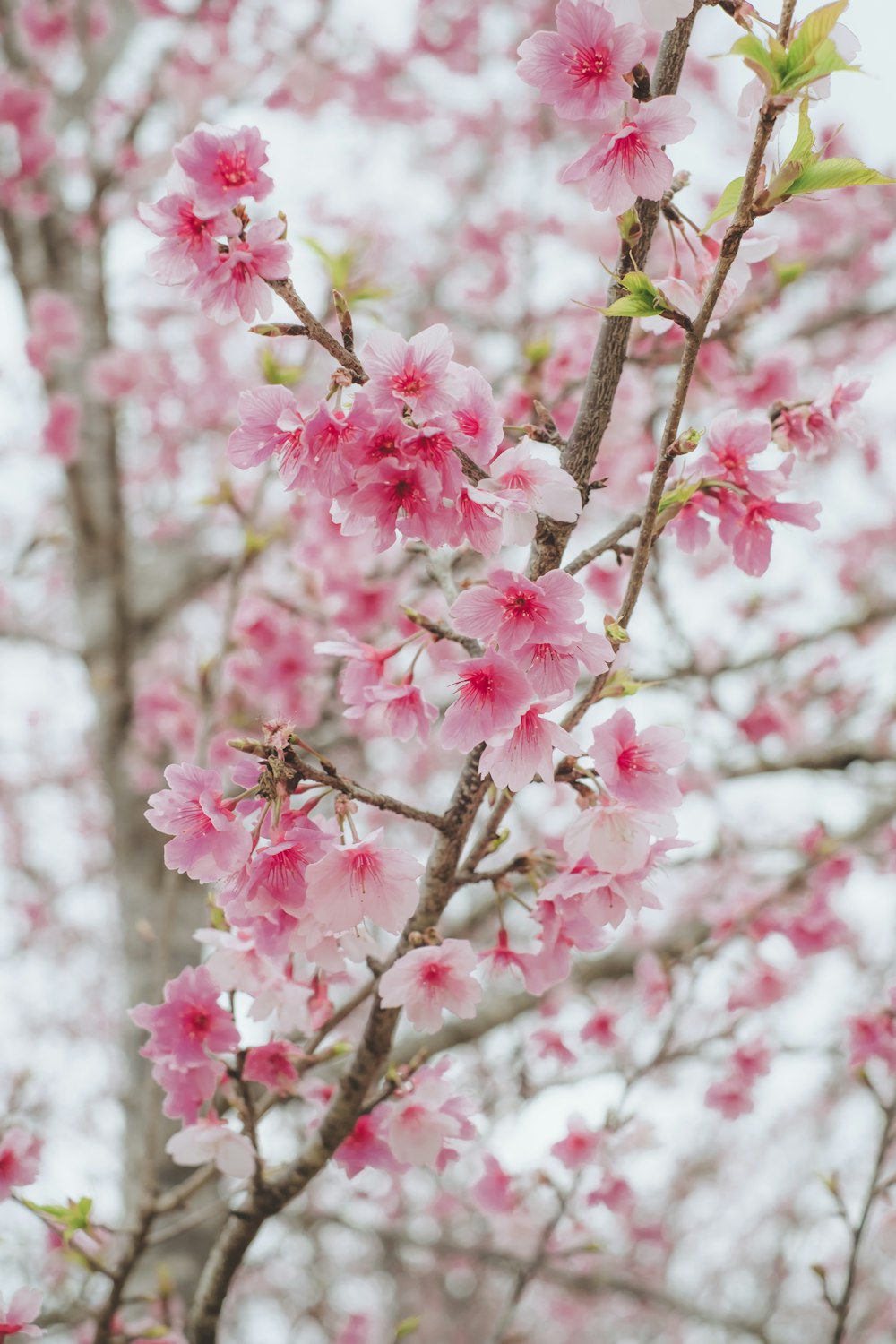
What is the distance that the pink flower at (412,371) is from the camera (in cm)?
106

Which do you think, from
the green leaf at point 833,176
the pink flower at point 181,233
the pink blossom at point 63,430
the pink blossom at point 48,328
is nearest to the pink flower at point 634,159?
the green leaf at point 833,176

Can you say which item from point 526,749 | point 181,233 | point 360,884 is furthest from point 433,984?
point 181,233

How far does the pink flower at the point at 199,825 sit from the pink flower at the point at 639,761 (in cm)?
45

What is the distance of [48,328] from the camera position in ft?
15.7

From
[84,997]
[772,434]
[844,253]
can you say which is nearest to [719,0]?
[772,434]

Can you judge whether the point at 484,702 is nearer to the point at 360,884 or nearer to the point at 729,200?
the point at 360,884

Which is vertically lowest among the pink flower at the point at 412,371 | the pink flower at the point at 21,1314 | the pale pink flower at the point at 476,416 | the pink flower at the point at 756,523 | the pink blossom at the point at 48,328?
the pink flower at the point at 21,1314

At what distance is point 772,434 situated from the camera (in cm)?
143

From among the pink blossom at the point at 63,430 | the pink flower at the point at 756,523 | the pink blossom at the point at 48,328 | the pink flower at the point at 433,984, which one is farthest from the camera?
the pink blossom at the point at 48,328

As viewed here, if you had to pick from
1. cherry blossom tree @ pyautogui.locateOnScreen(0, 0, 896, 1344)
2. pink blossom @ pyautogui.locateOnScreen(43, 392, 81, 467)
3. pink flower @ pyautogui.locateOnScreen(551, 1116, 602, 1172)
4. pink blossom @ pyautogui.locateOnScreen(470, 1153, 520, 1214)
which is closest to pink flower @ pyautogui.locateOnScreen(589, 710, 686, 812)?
cherry blossom tree @ pyautogui.locateOnScreen(0, 0, 896, 1344)

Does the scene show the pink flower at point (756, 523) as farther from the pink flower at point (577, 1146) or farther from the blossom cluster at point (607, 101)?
the pink flower at point (577, 1146)

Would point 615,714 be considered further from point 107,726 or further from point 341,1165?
point 107,726

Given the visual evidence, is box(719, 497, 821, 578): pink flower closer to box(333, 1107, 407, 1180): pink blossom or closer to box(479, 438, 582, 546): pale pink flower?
box(479, 438, 582, 546): pale pink flower

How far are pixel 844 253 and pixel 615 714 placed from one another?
4700mm
